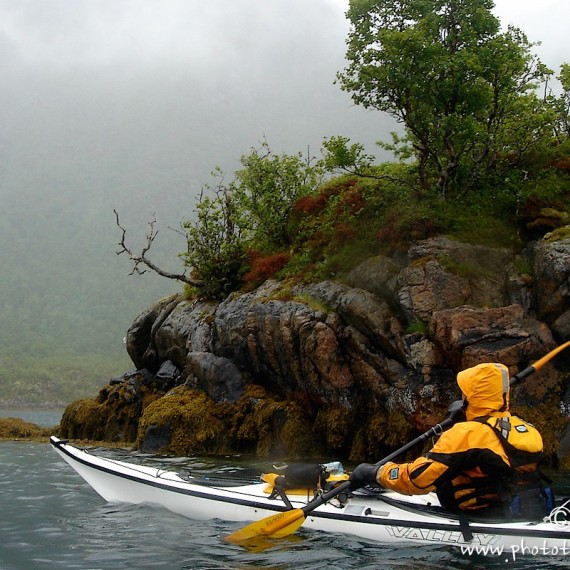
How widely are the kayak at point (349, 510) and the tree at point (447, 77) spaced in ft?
37.2

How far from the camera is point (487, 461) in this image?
6.30 m

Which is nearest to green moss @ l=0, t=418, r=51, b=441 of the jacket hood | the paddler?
the paddler

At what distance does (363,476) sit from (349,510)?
0.71 metres

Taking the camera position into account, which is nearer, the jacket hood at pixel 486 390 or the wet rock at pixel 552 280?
the jacket hood at pixel 486 390

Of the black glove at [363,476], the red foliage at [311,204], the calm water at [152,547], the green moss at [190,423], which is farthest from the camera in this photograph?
the red foliage at [311,204]

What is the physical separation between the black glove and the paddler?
37 centimetres

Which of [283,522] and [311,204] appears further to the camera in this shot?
[311,204]

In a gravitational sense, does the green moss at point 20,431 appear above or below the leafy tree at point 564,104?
below

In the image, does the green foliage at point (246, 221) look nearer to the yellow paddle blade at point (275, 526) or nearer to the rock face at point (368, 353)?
the rock face at point (368, 353)

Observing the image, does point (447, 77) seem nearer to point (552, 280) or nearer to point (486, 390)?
point (552, 280)

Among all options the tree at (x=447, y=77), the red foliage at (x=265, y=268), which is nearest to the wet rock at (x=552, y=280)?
the tree at (x=447, y=77)

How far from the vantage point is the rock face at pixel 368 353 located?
1316cm

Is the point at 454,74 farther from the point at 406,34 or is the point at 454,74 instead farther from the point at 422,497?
the point at 422,497

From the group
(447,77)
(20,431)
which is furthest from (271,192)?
(20,431)
